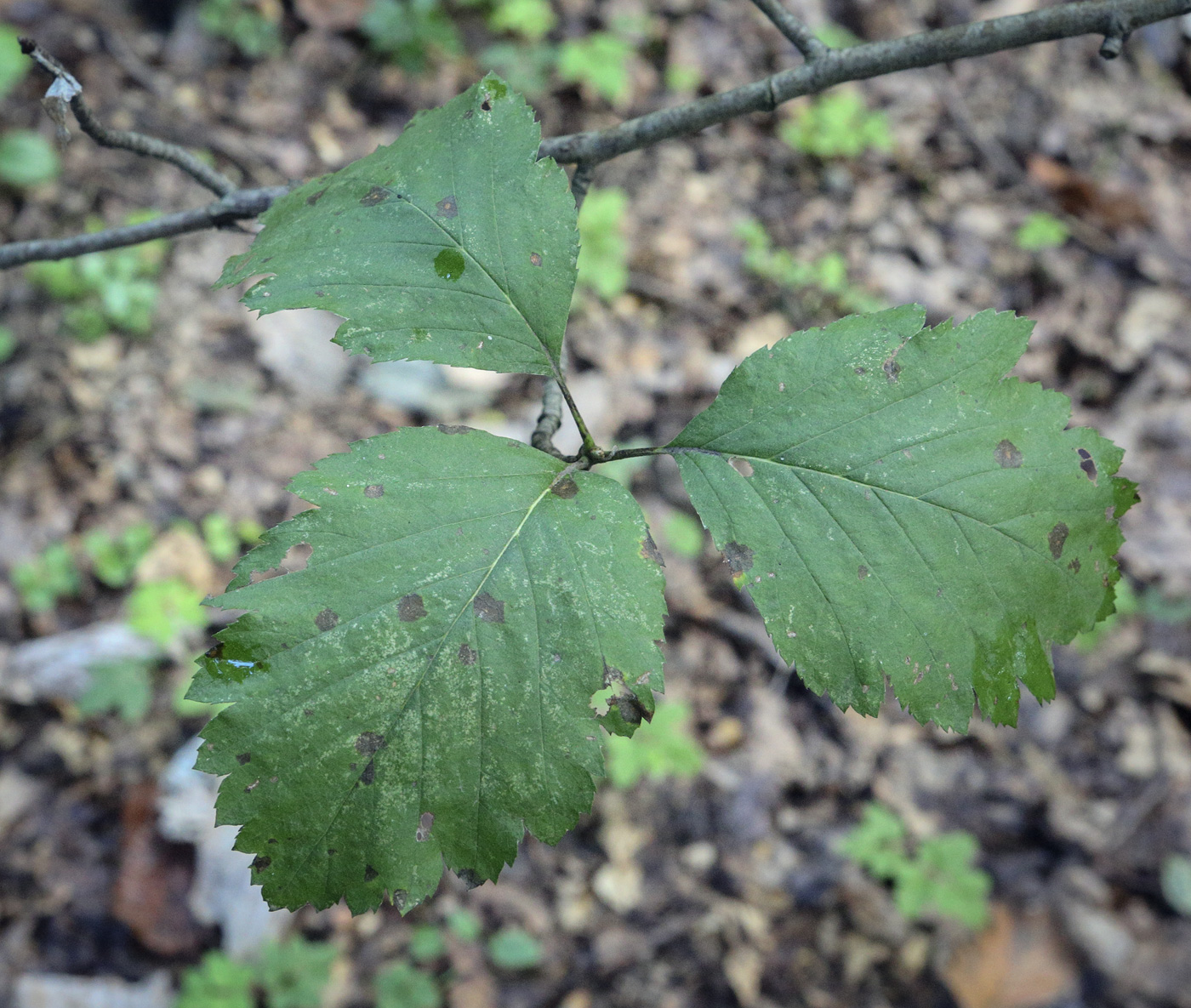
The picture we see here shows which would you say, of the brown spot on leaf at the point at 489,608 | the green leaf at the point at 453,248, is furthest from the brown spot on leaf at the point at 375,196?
the brown spot on leaf at the point at 489,608

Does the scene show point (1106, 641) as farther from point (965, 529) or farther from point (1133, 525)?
point (965, 529)

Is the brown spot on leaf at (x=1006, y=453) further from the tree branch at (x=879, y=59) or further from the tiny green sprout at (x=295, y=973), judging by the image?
the tiny green sprout at (x=295, y=973)

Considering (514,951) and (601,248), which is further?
(601,248)

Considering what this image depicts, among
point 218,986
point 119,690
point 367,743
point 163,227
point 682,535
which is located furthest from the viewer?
point 682,535

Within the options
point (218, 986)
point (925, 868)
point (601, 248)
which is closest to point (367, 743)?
point (218, 986)

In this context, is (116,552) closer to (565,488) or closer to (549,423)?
(549,423)

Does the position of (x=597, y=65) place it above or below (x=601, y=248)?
above

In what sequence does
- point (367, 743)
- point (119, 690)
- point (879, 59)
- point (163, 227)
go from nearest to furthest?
1. point (367, 743)
2. point (879, 59)
3. point (163, 227)
4. point (119, 690)
